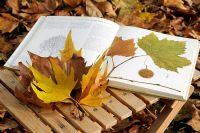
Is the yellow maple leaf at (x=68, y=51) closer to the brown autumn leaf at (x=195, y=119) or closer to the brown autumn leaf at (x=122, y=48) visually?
the brown autumn leaf at (x=122, y=48)

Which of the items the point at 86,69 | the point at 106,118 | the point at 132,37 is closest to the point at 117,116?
the point at 106,118

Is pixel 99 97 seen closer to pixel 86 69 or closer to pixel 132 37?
pixel 86 69

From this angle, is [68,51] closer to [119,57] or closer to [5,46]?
[119,57]

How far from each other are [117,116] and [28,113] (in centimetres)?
26

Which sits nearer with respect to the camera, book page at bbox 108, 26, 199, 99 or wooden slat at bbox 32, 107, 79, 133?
wooden slat at bbox 32, 107, 79, 133

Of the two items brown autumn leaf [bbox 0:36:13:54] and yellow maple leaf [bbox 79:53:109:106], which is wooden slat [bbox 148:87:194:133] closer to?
yellow maple leaf [bbox 79:53:109:106]

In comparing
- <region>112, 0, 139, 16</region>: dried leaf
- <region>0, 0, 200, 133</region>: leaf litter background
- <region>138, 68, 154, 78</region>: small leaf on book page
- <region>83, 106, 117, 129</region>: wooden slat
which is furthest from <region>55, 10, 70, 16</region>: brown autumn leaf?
<region>83, 106, 117, 129</region>: wooden slat

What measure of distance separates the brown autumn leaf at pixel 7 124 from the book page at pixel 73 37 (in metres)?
0.38

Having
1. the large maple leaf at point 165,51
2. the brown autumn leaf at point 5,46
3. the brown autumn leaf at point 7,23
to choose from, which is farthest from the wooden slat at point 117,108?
the brown autumn leaf at point 7,23

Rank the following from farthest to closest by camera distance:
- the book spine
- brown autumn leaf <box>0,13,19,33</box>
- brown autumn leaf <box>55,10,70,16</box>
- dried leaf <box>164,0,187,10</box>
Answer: dried leaf <box>164,0,187,10</box>, brown autumn leaf <box>55,10,70,16</box>, brown autumn leaf <box>0,13,19,33</box>, the book spine

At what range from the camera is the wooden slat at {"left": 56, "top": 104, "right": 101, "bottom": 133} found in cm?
117

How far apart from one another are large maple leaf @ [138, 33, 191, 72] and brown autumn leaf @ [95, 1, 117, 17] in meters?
0.72

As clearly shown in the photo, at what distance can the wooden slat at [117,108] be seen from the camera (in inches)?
48.5

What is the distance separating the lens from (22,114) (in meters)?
1.21
